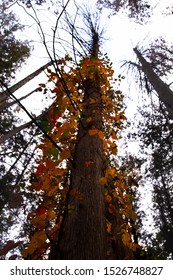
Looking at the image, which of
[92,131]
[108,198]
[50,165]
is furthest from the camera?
[108,198]

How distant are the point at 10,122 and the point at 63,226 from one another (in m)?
12.2

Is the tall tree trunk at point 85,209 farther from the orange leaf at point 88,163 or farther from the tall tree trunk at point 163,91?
the tall tree trunk at point 163,91

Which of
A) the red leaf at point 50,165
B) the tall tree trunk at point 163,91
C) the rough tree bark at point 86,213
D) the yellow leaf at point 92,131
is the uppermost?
the tall tree trunk at point 163,91

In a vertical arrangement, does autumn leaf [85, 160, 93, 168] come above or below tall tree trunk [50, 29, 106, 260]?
above

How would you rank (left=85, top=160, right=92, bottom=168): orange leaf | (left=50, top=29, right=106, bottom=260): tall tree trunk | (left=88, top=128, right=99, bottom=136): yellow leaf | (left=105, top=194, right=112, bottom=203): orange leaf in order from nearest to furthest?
(left=50, top=29, right=106, bottom=260): tall tree trunk, (left=85, top=160, right=92, bottom=168): orange leaf, (left=88, top=128, right=99, bottom=136): yellow leaf, (left=105, top=194, right=112, bottom=203): orange leaf

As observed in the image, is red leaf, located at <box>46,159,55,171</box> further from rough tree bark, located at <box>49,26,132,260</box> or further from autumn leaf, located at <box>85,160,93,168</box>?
autumn leaf, located at <box>85,160,93,168</box>

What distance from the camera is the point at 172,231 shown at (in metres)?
15.4

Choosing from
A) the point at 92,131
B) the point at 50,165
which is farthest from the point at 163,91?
the point at 50,165

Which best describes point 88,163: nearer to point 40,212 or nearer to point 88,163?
point 88,163

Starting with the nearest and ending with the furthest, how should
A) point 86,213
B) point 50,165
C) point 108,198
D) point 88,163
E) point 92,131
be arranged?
1. point 86,213
2. point 88,163
3. point 50,165
4. point 92,131
5. point 108,198

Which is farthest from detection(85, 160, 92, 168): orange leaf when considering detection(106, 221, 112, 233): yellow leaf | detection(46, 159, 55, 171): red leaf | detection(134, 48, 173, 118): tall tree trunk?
detection(134, 48, 173, 118): tall tree trunk

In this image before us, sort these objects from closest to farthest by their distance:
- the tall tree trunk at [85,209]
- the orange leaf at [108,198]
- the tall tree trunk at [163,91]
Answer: the tall tree trunk at [85,209] < the orange leaf at [108,198] < the tall tree trunk at [163,91]

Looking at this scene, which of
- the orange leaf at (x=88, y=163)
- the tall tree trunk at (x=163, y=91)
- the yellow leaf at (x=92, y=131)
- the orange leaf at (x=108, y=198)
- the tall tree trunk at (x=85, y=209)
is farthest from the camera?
the tall tree trunk at (x=163, y=91)

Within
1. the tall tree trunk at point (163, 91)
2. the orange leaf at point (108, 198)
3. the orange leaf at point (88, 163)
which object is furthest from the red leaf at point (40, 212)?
the tall tree trunk at point (163, 91)
